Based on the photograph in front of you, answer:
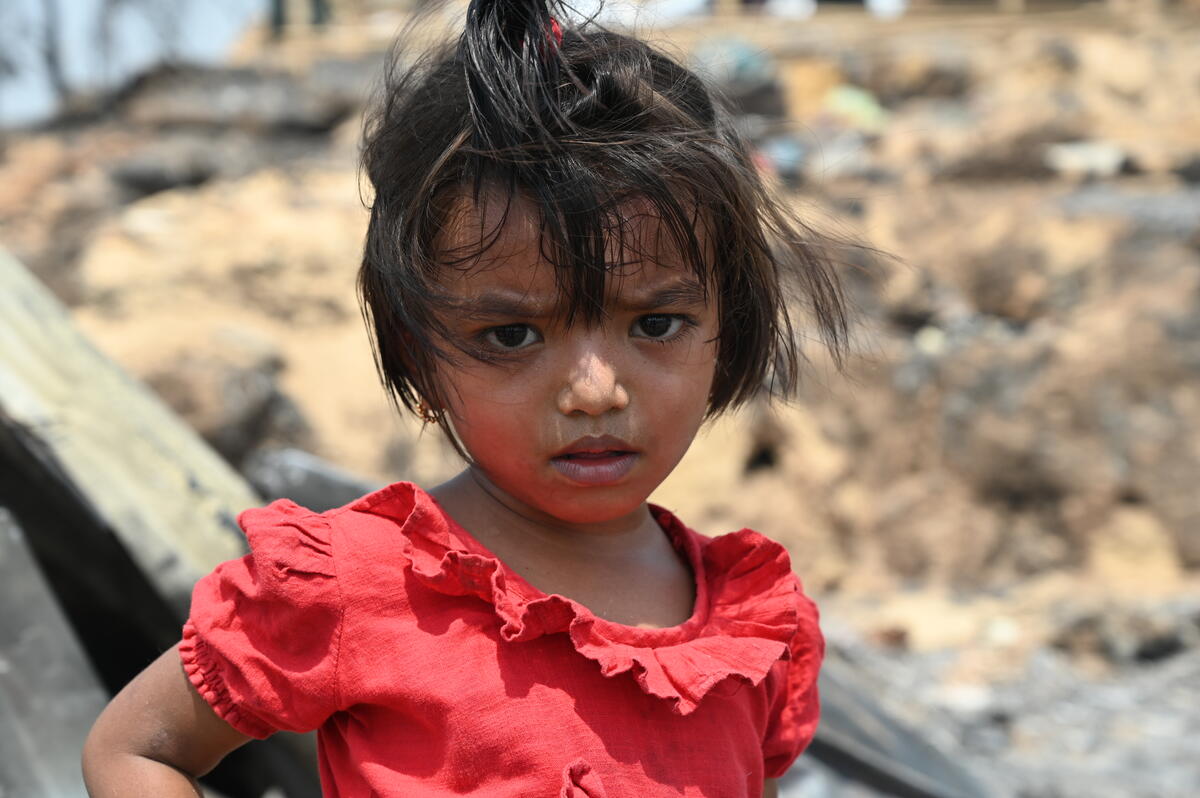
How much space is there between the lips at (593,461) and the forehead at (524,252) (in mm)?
121

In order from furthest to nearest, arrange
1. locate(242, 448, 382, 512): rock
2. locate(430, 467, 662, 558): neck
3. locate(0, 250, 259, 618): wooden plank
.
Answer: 1. locate(242, 448, 382, 512): rock
2. locate(0, 250, 259, 618): wooden plank
3. locate(430, 467, 662, 558): neck

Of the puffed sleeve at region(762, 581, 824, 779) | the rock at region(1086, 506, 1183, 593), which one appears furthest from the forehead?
the rock at region(1086, 506, 1183, 593)

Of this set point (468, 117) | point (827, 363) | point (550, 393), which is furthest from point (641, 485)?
point (827, 363)

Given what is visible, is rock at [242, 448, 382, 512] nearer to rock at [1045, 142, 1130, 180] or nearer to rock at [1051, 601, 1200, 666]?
rock at [1051, 601, 1200, 666]

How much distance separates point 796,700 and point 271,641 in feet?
1.74

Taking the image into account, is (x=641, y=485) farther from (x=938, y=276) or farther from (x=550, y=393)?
(x=938, y=276)

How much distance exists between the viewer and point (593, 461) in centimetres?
102

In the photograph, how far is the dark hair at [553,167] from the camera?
98 cm

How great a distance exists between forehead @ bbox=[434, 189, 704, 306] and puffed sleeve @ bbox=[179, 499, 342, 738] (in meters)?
0.26

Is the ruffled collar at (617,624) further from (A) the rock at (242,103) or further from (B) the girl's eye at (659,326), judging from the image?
(A) the rock at (242,103)

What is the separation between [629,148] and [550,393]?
22 centimetres

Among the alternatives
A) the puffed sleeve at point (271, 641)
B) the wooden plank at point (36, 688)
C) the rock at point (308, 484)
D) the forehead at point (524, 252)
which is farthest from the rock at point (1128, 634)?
the puffed sleeve at point (271, 641)

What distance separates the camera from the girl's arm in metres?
0.96

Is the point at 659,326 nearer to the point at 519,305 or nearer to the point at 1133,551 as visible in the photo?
the point at 519,305
